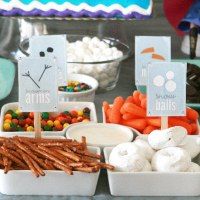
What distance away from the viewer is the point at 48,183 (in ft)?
3.61

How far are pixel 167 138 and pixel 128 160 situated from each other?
10 cm

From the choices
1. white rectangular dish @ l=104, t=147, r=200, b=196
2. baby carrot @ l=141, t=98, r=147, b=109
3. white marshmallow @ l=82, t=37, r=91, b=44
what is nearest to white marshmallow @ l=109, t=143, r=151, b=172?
white rectangular dish @ l=104, t=147, r=200, b=196

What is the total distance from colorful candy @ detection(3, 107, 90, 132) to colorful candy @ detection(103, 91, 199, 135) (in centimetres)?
7

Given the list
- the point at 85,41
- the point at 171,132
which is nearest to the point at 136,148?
the point at 171,132

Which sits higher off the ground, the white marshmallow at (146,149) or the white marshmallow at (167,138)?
the white marshmallow at (167,138)

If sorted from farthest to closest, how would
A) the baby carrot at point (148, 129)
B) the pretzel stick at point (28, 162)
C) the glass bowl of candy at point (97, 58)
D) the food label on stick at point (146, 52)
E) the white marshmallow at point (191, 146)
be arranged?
the glass bowl of candy at point (97, 58)
the food label on stick at point (146, 52)
the baby carrot at point (148, 129)
the white marshmallow at point (191, 146)
the pretzel stick at point (28, 162)

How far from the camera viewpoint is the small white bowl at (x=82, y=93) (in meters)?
1.52

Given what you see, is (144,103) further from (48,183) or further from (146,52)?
(48,183)

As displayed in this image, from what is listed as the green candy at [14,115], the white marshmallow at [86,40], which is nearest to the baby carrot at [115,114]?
the green candy at [14,115]

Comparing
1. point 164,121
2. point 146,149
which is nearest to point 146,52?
point 164,121

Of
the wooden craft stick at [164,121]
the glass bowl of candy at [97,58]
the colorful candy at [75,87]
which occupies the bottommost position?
the colorful candy at [75,87]

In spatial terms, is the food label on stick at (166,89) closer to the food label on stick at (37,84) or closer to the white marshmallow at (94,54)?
the food label on stick at (37,84)

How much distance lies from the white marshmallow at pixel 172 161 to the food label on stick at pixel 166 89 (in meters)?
0.12

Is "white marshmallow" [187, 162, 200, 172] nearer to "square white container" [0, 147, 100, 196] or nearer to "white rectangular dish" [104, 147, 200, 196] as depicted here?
"white rectangular dish" [104, 147, 200, 196]
